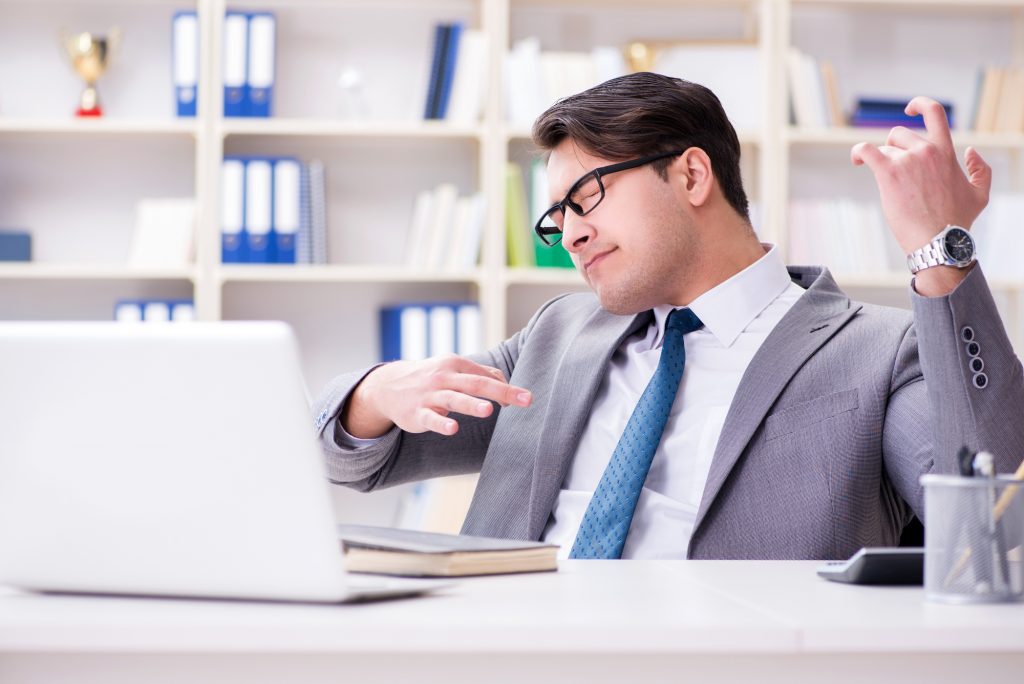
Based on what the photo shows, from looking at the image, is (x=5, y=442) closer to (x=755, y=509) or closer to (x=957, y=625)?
(x=957, y=625)

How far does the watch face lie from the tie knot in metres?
0.49

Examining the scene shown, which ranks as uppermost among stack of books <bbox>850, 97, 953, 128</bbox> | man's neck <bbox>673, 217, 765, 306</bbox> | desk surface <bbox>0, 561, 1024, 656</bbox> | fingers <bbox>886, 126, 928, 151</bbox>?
stack of books <bbox>850, 97, 953, 128</bbox>

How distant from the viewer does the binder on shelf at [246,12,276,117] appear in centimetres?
324

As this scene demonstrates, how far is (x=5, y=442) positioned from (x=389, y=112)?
109 inches

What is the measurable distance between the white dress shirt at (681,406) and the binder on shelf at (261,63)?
1.88 metres

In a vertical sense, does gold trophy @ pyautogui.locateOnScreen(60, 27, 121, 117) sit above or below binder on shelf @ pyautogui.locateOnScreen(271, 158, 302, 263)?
above

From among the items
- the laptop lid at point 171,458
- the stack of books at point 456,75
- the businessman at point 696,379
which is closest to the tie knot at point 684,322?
the businessman at point 696,379

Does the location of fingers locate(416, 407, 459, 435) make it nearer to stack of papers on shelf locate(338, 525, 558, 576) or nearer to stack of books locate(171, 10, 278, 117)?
stack of papers on shelf locate(338, 525, 558, 576)

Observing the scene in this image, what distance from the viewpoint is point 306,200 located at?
325cm

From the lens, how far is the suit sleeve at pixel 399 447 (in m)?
1.59

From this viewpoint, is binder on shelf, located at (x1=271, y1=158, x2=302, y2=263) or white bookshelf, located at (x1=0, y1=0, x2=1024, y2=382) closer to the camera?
binder on shelf, located at (x1=271, y1=158, x2=302, y2=263)

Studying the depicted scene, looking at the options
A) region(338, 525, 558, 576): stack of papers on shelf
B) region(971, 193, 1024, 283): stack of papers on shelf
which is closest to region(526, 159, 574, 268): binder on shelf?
region(971, 193, 1024, 283): stack of papers on shelf

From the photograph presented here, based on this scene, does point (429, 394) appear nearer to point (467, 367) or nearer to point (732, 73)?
point (467, 367)

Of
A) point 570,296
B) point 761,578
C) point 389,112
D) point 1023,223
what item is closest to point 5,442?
point 761,578
